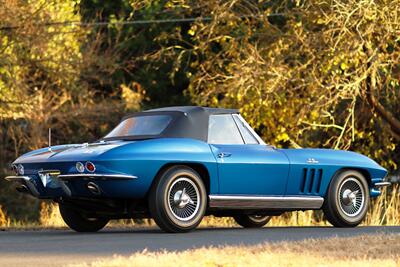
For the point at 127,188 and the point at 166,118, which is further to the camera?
the point at 166,118

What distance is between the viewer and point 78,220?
1591cm

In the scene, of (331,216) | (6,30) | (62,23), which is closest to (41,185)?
(331,216)

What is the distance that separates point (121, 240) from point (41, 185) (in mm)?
1578

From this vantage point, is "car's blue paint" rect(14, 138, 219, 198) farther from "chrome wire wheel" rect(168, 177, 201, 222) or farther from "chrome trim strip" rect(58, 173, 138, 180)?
"chrome wire wheel" rect(168, 177, 201, 222)

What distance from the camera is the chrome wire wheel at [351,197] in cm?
1642

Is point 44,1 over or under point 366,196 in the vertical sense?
over

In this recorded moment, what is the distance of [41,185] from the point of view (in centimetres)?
1468

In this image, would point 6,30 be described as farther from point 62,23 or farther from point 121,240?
point 121,240

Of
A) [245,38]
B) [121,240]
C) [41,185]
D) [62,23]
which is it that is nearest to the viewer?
[121,240]

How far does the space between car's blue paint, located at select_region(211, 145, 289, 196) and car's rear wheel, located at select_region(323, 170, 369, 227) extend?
0.82 m

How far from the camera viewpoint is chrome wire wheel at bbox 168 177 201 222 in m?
14.6

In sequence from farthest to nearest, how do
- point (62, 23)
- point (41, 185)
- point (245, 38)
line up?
point (62, 23) → point (245, 38) → point (41, 185)

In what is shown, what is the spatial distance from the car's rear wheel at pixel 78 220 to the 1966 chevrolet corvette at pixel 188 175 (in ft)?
0.04

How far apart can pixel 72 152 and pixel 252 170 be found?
2.32m
